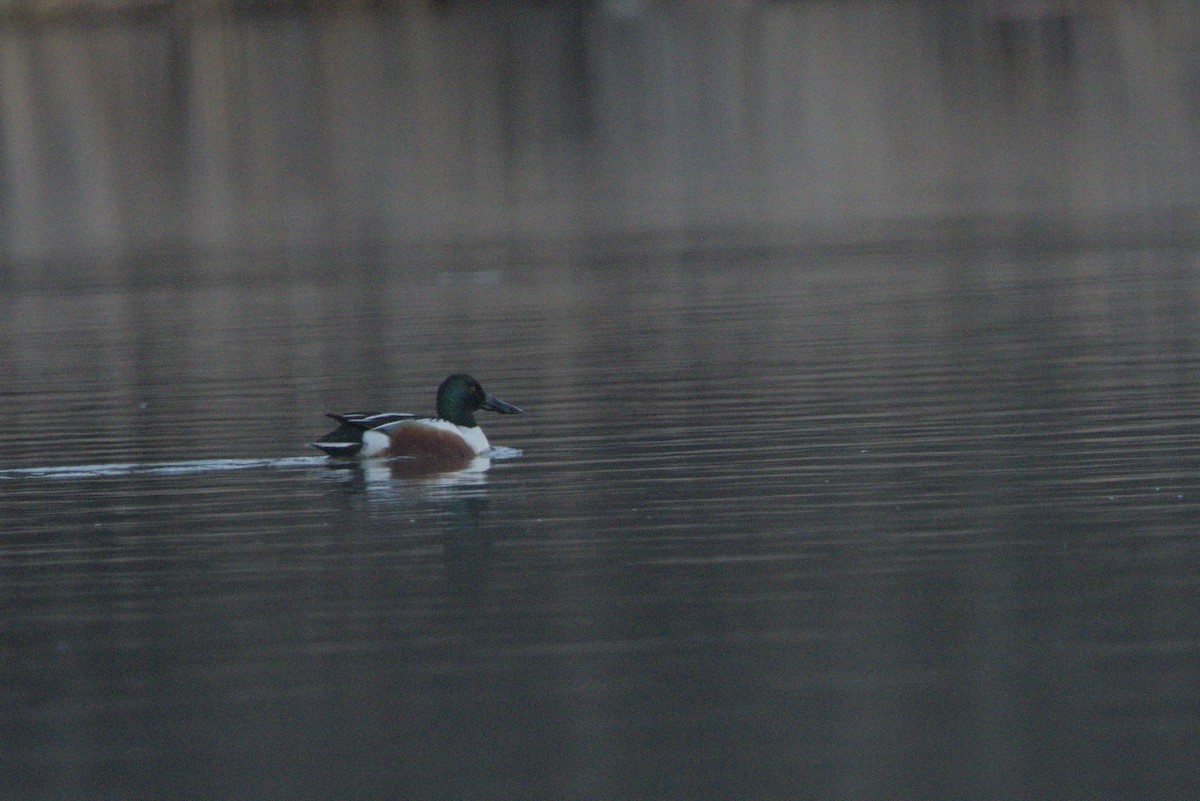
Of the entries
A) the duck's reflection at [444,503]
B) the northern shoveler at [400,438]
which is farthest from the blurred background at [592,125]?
the duck's reflection at [444,503]

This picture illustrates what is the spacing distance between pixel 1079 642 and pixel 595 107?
52983 mm

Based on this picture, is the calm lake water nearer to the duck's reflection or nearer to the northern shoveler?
the duck's reflection

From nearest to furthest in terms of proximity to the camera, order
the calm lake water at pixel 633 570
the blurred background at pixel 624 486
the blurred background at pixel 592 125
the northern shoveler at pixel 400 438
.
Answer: the calm lake water at pixel 633 570 → the blurred background at pixel 624 486 → the northern shoveler at pixel 400 438 → the blurred background at pixel 592 125

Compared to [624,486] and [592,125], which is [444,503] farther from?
[592,125]

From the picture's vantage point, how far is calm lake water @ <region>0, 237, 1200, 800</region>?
8930mm

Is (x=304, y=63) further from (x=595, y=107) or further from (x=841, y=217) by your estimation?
(x=841, y=217)

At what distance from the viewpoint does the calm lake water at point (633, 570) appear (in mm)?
8930

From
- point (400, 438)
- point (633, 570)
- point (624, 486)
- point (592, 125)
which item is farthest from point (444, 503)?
point (592, 125)

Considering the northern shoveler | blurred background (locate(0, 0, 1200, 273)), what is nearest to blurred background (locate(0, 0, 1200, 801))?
the northern shoveler

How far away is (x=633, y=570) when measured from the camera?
12164 millimetres

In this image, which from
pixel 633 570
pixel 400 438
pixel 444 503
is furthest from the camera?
pixel 400 438

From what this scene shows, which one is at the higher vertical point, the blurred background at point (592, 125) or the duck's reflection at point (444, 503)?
the blurred background at point (592, 125)

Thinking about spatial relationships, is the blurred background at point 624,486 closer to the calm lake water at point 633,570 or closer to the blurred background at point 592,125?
the calm lake water at point 633,570

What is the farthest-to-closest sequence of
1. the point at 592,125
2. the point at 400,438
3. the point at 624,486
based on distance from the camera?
the point at 592,125
the point at 400,438
the point at 624,486
